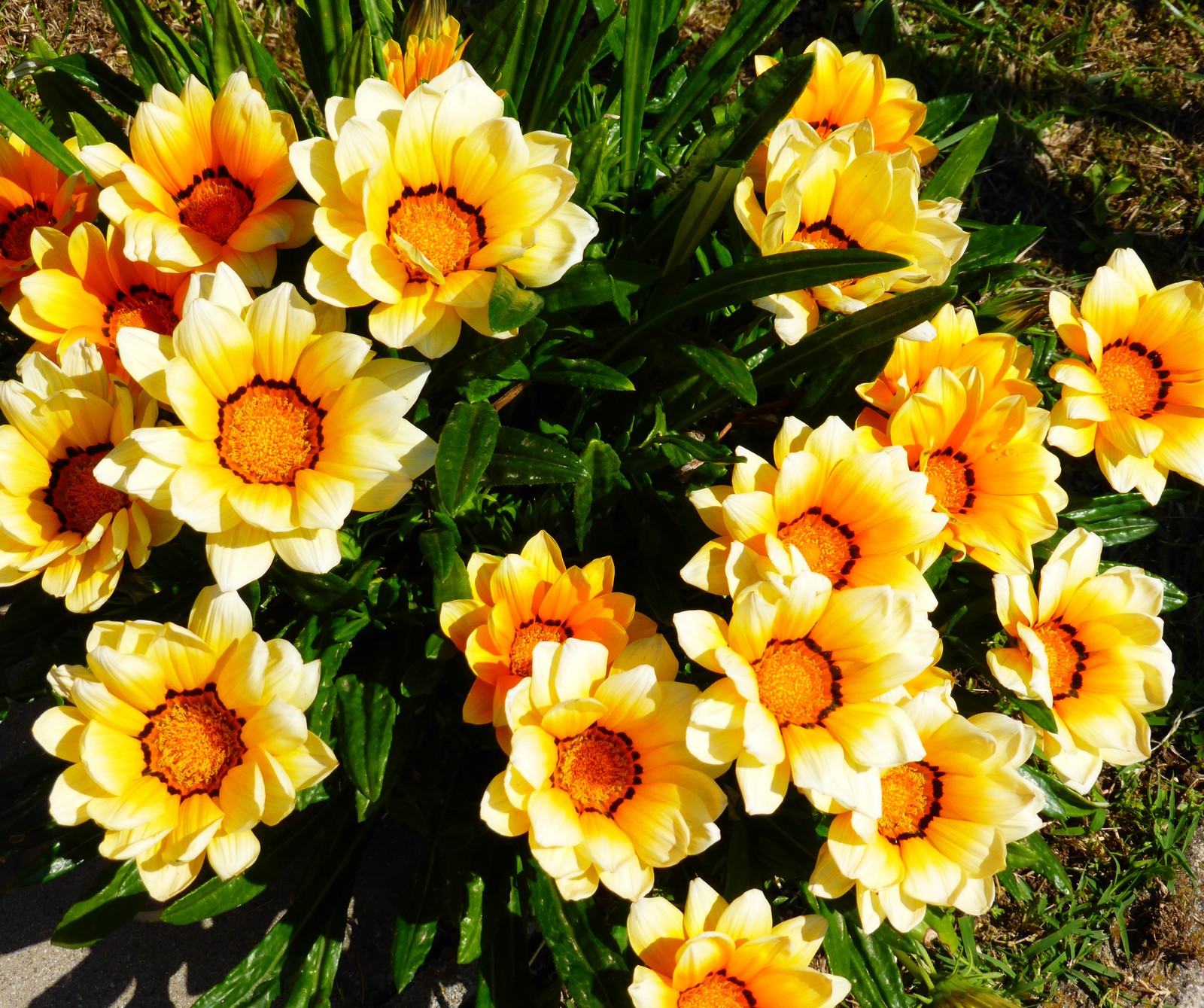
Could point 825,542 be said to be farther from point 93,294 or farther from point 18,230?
point 18,230

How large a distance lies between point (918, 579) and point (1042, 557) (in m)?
0.65

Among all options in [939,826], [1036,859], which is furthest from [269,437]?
[1036,859]

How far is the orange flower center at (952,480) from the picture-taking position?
1.53m

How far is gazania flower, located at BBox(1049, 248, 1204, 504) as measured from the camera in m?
1.58

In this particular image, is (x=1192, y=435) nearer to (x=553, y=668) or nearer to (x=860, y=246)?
(x=860, y=246)

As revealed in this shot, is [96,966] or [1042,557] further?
[96,966]

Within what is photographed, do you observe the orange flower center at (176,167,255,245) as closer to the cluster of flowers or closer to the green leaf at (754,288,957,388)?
the cluster of flowers

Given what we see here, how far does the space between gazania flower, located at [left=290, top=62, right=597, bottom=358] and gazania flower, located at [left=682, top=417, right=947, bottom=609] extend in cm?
44

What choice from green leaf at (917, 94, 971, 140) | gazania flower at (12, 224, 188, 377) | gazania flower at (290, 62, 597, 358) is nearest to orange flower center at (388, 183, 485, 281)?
gazania flower at (290, 62, 597, 358)

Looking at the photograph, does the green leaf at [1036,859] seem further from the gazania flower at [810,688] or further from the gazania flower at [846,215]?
the gazania flower at [846,215]

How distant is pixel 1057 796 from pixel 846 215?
1.37 m

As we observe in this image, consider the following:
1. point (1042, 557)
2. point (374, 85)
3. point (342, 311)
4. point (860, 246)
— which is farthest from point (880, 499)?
point (374, 85)

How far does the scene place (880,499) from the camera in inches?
53.3

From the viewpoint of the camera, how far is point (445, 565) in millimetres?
1429
